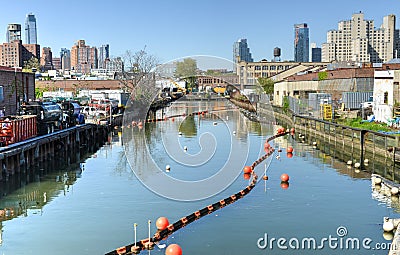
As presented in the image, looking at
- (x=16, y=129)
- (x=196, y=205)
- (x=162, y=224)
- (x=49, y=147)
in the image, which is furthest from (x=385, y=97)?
(x=162, y=224)

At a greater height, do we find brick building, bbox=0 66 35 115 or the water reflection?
brick building, bbox=0 66 35 115

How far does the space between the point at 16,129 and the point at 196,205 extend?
1360 centimetres

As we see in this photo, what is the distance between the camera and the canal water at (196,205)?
17.9 meters

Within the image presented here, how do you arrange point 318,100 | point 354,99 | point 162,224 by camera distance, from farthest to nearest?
point 318,100 → point 354,99 → point 162,224

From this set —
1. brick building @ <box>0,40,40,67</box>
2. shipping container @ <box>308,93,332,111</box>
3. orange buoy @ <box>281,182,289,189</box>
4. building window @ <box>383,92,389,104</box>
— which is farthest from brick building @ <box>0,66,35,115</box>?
brick building @ <box>0,40,40,67</box>

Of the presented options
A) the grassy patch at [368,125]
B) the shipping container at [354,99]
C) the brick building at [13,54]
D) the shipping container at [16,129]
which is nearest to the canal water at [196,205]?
the shipping container at [16,129]

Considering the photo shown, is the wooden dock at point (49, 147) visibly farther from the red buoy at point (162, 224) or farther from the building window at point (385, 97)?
the building window at point (385, 97)

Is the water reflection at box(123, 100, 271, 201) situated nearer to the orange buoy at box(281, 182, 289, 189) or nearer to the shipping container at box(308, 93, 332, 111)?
the orange buoy at box(281, 182, 289, 189)

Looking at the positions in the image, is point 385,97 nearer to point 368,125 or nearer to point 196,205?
point 368,125

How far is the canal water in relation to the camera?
17.9 m

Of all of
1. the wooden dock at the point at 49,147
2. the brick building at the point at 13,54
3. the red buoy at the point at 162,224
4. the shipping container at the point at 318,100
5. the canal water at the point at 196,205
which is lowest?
the canal water at the point at 196,205

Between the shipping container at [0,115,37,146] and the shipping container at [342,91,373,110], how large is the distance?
30.0 meters

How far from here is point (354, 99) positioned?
53.6 m

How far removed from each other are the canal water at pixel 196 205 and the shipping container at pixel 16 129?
7.27 feet
